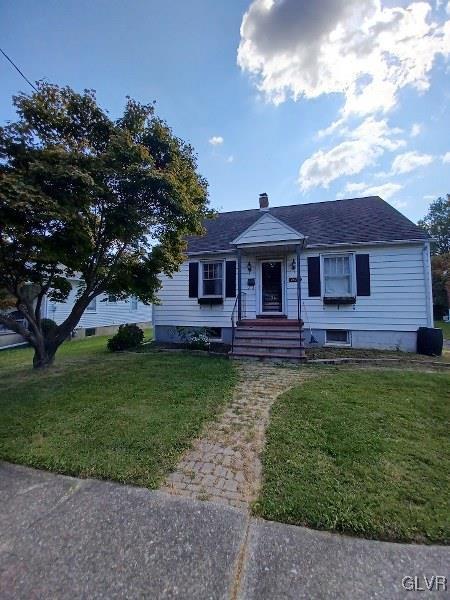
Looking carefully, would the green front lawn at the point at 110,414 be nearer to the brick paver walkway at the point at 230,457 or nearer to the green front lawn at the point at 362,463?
the brick paver walkway at the point at 230,457

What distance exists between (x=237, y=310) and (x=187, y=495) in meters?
7.87

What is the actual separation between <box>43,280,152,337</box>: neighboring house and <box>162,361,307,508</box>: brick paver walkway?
407 inches

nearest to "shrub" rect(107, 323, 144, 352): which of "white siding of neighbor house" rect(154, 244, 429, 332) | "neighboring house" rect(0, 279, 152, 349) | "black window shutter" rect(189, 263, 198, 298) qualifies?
"neighboring house" rect(0, 279, 152, 349)

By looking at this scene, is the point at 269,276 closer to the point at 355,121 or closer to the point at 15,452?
the point at 355,121

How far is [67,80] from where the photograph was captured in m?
6.35

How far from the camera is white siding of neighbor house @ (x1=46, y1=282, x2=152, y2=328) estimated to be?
48.2 ft

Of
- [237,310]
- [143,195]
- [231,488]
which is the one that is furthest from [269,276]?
[231,488]

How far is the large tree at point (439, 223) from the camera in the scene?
35.3 m

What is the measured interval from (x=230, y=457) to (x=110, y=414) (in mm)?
2108

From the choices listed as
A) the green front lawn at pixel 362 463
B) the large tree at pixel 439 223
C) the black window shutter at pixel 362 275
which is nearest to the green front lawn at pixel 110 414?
the green front lawn at pixel 362 463

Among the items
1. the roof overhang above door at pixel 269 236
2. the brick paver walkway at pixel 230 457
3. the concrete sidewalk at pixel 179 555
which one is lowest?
the concrete sidewalk at pixel 179 555

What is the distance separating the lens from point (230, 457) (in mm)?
3188

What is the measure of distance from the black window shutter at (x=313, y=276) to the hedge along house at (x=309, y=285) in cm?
3

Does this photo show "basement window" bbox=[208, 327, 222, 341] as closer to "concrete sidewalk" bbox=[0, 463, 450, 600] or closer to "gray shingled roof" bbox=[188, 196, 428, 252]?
"gray shingled roof" bbox=[188, 196, 428, 252]
